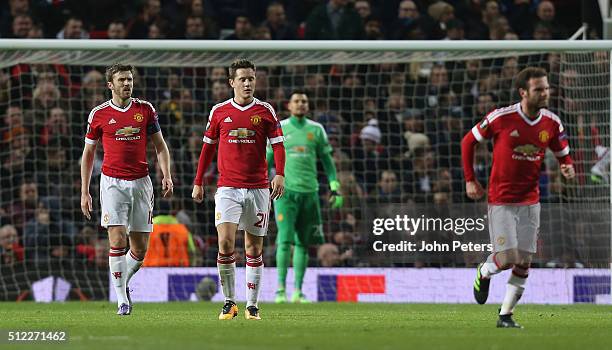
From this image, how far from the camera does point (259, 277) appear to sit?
34.6ft

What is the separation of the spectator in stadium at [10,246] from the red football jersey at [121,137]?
5.41m

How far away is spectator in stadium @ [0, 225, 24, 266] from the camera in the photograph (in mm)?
16250

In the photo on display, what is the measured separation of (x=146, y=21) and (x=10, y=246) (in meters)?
4.45

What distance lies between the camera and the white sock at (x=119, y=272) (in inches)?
438

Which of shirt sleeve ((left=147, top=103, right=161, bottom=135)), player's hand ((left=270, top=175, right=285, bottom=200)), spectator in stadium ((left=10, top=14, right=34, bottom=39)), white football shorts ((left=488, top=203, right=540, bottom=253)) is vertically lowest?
white football shorts ((left=488, top=203, right=540, bottom=253))

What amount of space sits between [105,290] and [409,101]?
505 centimetres

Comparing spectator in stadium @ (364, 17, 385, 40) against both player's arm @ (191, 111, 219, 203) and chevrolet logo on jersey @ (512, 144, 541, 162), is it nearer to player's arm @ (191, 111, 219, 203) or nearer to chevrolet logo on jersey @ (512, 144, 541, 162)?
player's arm @ (191, 111, 219, 203)

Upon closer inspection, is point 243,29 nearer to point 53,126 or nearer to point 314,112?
point 314,112

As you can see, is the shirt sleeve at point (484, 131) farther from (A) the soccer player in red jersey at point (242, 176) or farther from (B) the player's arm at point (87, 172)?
(B) the player's arm at point (87, 172)

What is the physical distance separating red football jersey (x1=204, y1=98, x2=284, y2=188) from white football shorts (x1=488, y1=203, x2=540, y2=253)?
6.70 ft

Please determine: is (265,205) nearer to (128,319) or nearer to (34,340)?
(128,319)

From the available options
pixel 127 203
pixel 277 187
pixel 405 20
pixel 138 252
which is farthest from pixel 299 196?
pixel 405 20

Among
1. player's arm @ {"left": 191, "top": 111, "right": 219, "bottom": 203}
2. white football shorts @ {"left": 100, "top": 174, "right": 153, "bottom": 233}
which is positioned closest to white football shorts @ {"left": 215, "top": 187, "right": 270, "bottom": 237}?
player's arm @ {"left": 191, "top": 111, "right": 219, "bottom": 203}

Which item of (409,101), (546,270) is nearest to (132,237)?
(546,270)
